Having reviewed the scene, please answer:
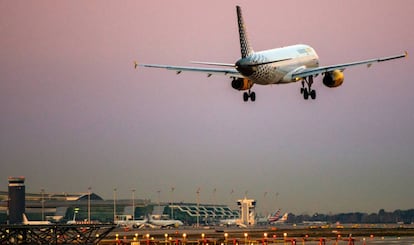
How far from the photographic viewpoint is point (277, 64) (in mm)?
126625

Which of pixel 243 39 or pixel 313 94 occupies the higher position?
pixel 243 39

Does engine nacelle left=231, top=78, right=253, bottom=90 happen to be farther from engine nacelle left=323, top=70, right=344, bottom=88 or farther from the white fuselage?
engine nacelle left=323, top=70, right=344, bottom=88

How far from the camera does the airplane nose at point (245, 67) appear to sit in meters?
120

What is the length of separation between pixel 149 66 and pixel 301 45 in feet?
82.5

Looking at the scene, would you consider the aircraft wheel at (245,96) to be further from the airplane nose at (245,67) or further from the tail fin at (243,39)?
the airplane nose at (245,67)

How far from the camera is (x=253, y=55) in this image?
123125mm

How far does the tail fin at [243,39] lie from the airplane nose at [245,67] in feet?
11.4

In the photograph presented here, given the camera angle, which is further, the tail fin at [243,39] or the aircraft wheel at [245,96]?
the aircraft wheel at [245,96]

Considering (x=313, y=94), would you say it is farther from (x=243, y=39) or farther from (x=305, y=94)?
(x=243, y=39)

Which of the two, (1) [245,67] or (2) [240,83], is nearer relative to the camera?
(1) [245,67]

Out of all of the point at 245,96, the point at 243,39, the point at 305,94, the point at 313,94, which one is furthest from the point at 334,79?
the point at 243,39

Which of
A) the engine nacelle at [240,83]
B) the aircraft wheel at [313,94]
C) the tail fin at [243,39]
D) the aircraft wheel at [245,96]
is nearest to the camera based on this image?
the tail fin at [243,39]

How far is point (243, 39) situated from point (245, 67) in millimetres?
6847

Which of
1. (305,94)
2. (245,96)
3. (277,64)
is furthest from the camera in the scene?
(245,96)
